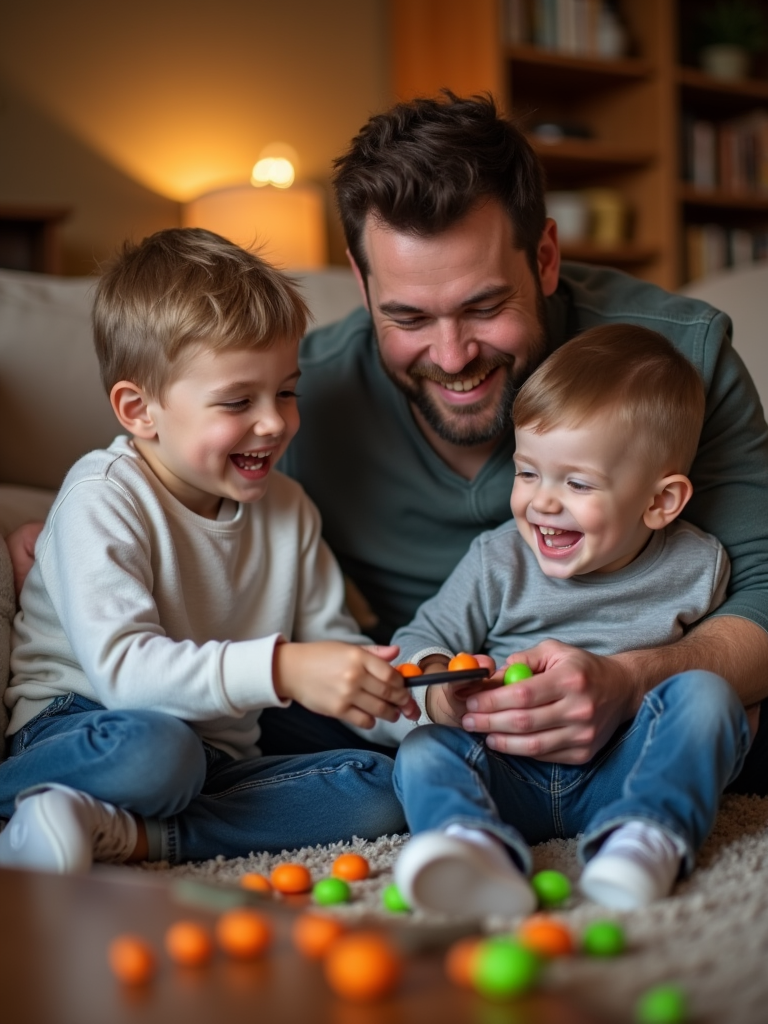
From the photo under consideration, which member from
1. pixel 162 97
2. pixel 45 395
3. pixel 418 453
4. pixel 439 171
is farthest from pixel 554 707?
pixel 162 97

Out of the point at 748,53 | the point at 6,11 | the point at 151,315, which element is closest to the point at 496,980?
the point at 151,315

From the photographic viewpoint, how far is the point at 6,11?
Answer: 9.35 ft

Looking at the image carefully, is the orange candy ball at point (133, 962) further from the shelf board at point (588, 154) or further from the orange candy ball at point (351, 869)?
the shelf board at point (588, 154)

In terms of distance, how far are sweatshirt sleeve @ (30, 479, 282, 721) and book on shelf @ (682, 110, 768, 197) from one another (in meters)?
3.25

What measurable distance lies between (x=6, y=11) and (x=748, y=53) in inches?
101

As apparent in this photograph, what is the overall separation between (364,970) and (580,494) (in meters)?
0.66

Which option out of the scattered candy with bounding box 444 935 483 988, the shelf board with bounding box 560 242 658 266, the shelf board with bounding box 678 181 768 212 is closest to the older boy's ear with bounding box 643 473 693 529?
the scattered candy with bounding box 444 935 483 988

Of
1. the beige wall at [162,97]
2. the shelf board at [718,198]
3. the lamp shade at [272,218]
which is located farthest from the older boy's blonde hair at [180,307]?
the shelf board at [718,198]

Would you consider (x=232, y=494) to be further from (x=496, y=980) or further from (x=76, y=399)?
(x=496, y=980)

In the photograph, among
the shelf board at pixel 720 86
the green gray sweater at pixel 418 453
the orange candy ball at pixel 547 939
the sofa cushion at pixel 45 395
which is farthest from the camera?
the shelf board at pixel 720 86

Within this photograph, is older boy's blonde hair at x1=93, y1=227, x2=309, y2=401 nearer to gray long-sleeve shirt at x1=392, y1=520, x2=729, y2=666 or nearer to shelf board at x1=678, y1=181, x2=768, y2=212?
gray long-sleeve shirt at x1=392, y1=520, x2=729, y2=666

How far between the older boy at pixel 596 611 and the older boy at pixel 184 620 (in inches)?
5.4

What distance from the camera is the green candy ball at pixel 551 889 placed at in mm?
914

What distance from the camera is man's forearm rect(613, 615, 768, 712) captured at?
1174 millimetres
